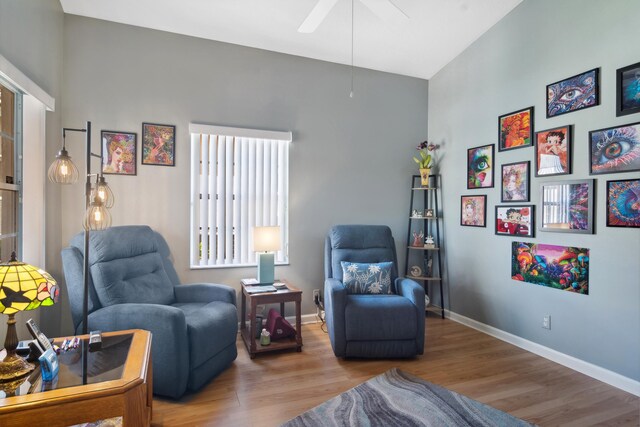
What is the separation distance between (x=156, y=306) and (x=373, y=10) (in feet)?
8.06

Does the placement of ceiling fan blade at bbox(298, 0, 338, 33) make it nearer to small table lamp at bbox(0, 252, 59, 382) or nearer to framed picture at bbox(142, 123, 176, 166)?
framed picture at bbox(142, 123, 176, 166)

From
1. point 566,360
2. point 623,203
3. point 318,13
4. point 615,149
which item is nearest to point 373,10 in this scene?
point 318,13

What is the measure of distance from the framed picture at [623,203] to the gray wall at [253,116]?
206cm

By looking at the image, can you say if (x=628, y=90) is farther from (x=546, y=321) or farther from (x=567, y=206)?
(x=546, y=321)

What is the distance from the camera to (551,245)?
2977mm

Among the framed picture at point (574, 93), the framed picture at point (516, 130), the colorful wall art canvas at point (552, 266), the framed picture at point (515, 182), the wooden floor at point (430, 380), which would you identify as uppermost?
the framed picture at point (574, 93)

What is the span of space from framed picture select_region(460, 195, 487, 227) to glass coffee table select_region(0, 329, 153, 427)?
3.25 m

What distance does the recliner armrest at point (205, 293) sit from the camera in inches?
115

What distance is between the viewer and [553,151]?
296cm

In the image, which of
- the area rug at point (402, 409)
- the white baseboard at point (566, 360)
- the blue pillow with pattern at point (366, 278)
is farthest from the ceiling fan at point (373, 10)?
the white baseboard at point (566, 360)

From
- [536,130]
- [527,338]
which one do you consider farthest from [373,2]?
[527,338]

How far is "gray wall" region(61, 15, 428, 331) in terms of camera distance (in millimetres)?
3115

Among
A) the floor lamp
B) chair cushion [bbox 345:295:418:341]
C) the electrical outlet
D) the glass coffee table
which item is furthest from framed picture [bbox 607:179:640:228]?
the floor lamp

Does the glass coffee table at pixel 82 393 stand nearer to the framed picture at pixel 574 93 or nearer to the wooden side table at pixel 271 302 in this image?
the wooden side table at pixel 271 302
